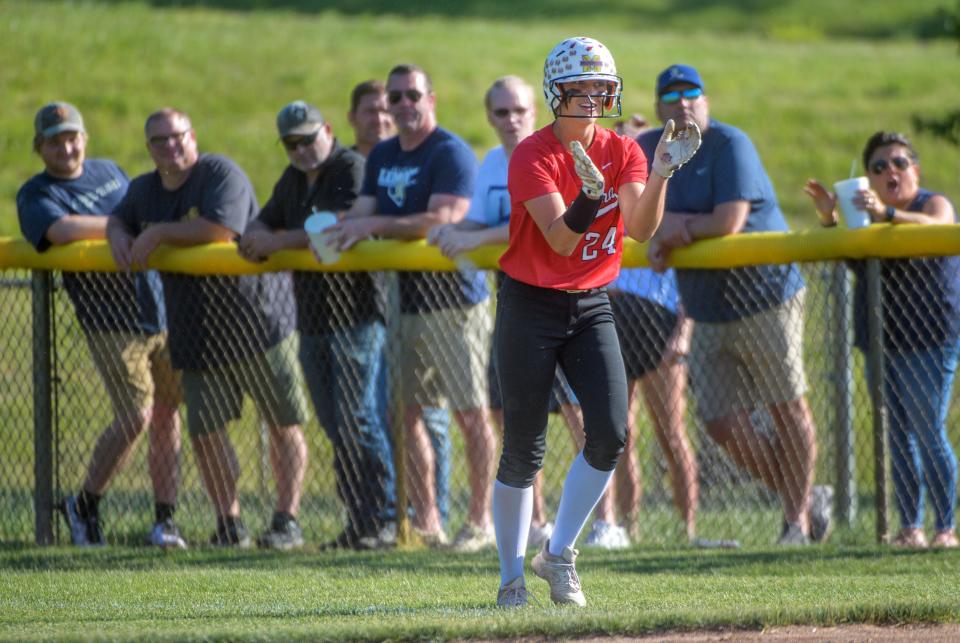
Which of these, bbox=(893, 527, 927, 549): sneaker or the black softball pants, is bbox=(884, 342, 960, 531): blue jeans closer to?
bbox=(893, 527, 927, 549): sneaker

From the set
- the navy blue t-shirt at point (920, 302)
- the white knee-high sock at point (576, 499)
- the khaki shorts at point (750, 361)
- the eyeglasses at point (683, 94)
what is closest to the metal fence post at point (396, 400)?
the khaki shorts at point (750, 361)

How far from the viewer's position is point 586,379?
5441 millimetres

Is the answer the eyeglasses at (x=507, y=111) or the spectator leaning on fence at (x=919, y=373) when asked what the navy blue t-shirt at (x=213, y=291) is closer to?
the eyeglasses at (x=507, y=111)

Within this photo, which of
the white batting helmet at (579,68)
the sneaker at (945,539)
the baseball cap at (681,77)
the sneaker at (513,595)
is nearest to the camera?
the white batting helmet at (579,68)

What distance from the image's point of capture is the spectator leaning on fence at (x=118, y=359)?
26.1 feet

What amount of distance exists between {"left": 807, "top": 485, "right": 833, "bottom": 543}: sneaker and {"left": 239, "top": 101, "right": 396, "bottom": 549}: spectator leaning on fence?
2335 millimetres

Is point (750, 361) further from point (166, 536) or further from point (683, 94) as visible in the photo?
point (166, 536)

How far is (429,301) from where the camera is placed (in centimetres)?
762

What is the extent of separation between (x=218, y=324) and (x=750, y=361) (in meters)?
2.97

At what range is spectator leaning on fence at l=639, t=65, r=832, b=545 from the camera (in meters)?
7.29

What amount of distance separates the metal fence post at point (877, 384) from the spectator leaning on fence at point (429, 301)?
2.03m

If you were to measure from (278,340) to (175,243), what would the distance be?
798mm

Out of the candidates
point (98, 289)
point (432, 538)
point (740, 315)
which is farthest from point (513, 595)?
point (98, 289)

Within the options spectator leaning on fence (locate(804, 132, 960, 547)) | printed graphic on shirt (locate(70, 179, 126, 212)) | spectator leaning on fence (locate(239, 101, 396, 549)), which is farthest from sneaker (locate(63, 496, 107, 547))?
spectator leaning on fence (locate(804, 132, 960, 547))
